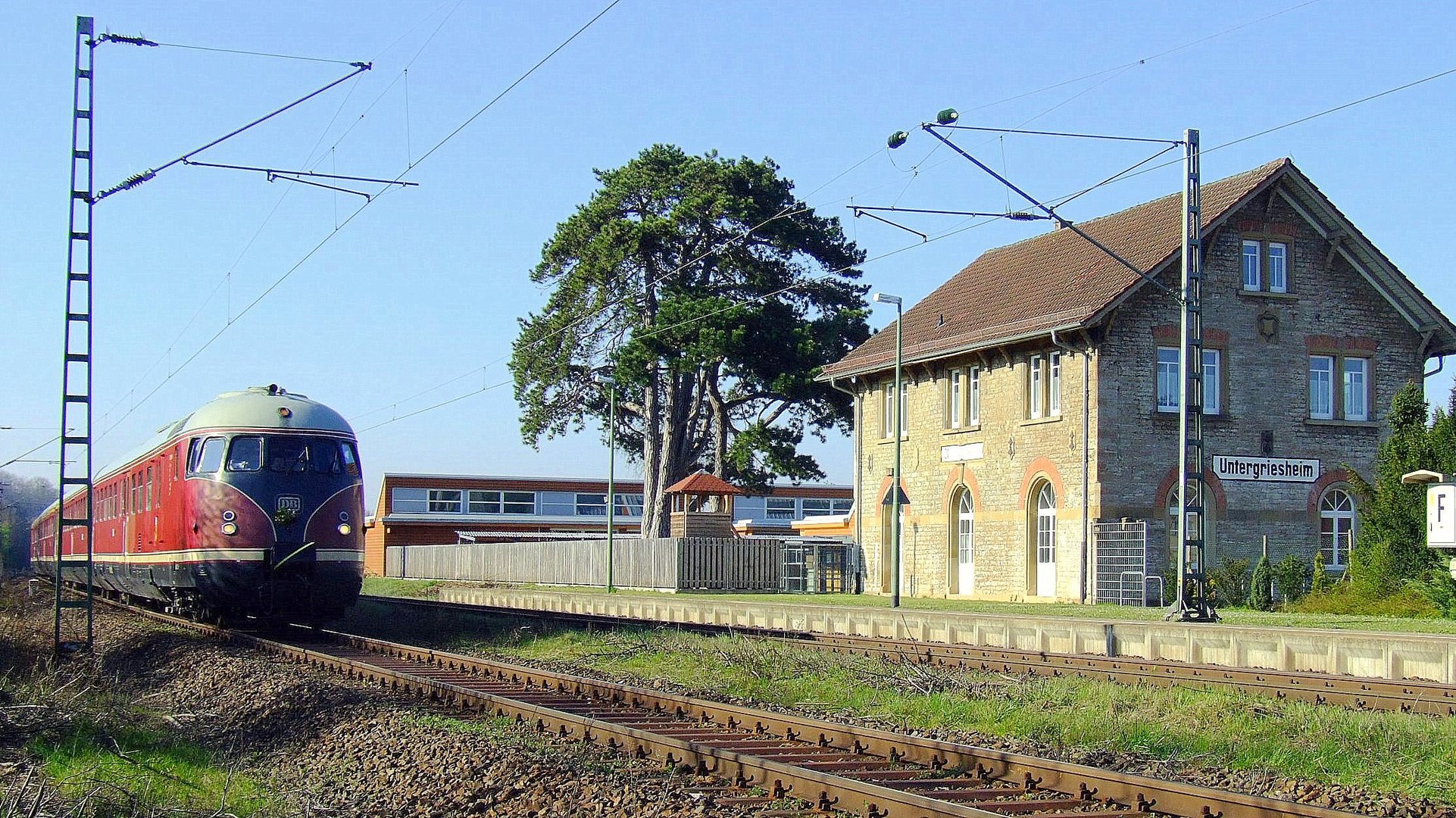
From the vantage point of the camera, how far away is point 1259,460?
31750 mm

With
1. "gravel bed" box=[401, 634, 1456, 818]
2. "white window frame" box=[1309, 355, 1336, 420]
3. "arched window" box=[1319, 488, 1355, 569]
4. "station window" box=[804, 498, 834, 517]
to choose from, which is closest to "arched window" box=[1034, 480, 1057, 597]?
"arched window" box=[1319, 488, 1355, 569]

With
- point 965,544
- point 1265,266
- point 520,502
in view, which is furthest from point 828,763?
point 520,502

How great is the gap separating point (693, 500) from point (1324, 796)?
108 feet

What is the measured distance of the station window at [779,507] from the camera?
78312 mm

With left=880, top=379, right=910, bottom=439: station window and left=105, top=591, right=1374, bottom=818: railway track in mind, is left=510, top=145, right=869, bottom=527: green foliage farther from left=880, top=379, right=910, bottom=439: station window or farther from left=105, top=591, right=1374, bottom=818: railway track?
left=105, top=591, right=1374, bottom=818: railway track

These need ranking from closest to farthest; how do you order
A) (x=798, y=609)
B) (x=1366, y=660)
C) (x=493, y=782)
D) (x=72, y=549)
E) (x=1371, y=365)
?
(x=493, y=782)
(x=1366, y=660)
(x=798, y=609)
(x=1371, y=365)
(x=72, y=549)

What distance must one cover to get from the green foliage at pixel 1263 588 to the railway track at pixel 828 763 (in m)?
Result: 18.6

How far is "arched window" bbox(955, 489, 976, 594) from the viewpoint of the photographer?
34312mm

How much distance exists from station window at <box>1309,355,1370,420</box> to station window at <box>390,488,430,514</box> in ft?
148

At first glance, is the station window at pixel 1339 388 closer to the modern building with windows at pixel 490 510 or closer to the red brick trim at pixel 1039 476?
the red brick trim at pixel 1039 476

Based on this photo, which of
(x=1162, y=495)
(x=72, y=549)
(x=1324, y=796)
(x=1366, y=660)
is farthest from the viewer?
(x=72, y=549)

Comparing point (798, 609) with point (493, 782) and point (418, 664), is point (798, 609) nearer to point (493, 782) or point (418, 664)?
point (418, 664)

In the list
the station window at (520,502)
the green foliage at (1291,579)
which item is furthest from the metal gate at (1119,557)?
the station window at (520,502)

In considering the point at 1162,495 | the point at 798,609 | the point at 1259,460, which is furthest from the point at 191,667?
the point at 1259,460
